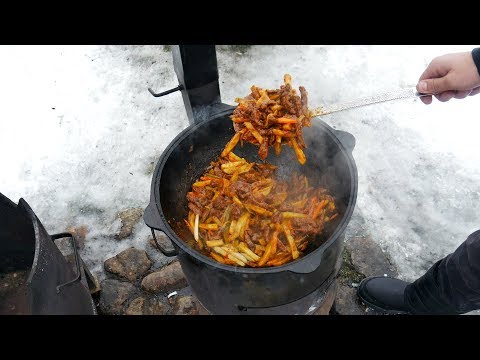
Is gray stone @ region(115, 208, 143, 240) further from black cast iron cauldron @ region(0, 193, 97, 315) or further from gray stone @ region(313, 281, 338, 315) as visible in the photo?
gray stone @ region(313, 281, 338, 315)

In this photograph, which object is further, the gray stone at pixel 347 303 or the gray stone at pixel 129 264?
the gray stone at pixel 129 264

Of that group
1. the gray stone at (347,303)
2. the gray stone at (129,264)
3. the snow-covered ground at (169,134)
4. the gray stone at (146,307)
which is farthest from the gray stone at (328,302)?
the gray stone at (129,264)

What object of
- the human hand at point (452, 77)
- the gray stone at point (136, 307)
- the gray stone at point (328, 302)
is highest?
the human hand at point (452, 77)

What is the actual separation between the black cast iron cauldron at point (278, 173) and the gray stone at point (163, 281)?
923 mm

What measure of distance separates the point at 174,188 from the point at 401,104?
3721mm

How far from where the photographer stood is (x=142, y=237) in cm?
491

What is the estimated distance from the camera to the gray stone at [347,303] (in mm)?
4453

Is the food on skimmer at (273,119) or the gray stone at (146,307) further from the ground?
the food on skimmer at (273,119)

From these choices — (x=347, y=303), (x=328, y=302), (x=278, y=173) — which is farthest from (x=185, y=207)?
(x=347, y=303)

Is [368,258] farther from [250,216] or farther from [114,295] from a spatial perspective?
[114,295]

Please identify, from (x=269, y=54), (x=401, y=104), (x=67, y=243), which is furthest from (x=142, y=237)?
(x=401, y=104)

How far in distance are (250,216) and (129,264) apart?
183 cm

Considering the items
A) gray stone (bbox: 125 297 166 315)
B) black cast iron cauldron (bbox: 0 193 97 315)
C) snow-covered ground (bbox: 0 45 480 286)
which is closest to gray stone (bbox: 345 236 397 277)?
snow-covered ground (bbox: 0 45 480 286)

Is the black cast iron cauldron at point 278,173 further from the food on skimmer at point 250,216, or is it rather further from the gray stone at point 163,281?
the gray stone at point 163,281
